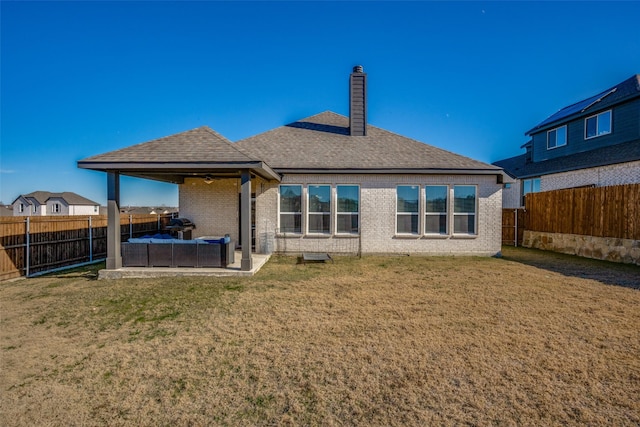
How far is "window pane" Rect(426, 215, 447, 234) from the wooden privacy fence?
17.5ft

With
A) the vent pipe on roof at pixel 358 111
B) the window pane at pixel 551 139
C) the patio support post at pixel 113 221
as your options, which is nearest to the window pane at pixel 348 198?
the vent pipe on roof at pixel 358 111

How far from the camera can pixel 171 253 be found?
29.5 feet

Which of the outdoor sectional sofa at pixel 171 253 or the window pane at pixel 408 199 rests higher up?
the window pane at pixel 408 199

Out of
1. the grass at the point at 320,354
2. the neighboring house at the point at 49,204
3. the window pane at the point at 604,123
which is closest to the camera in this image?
the grass at the point at 320,354

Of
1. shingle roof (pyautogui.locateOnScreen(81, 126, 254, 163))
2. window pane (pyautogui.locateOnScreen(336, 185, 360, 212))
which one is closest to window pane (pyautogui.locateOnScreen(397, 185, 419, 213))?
window pane (pyautogui.locateOnScreen(336, 185, 360, 212))

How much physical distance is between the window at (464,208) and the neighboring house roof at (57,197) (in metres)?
55.8

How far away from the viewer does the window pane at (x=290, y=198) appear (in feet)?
39.8

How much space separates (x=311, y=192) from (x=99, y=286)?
7.08 meters

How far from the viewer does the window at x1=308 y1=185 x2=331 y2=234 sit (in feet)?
39.8

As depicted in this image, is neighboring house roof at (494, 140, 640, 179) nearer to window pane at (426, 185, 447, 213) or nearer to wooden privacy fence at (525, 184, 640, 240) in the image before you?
wooden privacy fence at (525, 184, 640, 240)

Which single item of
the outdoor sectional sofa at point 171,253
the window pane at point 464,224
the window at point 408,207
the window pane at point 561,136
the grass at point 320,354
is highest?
the window pane at point 561,136

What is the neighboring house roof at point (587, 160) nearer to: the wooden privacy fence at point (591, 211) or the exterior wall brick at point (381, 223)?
the wooden privacy fence at point (591, 211)

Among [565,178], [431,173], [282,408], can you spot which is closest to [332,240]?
[431,173]

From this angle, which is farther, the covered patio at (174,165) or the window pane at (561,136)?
the window pane at (561,136)
